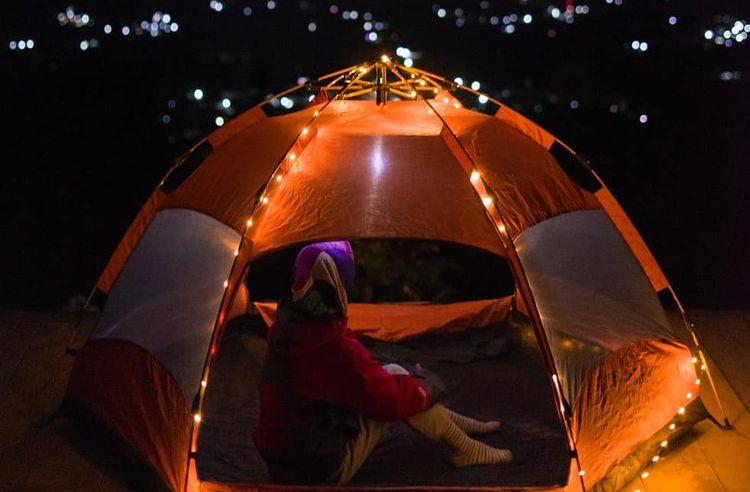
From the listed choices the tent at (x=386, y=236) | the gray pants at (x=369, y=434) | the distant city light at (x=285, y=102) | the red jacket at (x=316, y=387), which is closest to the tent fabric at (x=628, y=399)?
the tent at (x=386, y=236)

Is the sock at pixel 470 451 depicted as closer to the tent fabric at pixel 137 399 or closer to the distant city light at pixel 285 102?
the tent fabric at pixel 137 399

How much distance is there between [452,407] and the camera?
16.4 feet

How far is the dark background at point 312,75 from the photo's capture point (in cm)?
816

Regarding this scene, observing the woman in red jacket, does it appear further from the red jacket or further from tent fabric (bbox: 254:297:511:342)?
tent fabric (bbox: 254:297:511:342)

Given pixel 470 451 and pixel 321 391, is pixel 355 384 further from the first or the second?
pixel 470 451

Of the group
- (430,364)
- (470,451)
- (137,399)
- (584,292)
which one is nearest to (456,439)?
(470,451)

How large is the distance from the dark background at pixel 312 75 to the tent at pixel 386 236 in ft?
7.20

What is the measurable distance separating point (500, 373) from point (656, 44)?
1551 cm

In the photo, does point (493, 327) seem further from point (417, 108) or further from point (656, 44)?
point (656, 44)

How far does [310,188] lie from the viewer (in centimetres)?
459

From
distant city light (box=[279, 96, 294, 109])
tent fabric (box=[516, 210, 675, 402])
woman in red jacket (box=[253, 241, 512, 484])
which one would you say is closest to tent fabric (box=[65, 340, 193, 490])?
woman in red jacket (box=[253, 241, 512, 484])

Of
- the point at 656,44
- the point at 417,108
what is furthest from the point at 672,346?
the point at 656,44

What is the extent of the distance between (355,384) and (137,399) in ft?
3.65

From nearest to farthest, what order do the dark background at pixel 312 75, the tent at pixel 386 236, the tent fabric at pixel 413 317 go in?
the tent at pixel 386 236 → the tent fabric at pixel 413 317 → the dark background at pixel 312 75
